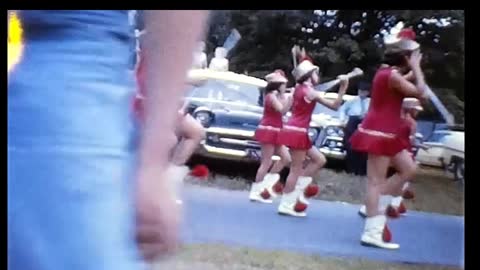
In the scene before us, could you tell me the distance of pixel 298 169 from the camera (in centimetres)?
209

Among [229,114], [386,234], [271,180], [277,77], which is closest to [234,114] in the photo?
[229,114]

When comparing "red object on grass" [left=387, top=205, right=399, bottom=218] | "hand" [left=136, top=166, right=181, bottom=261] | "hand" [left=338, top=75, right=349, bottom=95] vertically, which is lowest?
"red object on grass" [left=387, top=205, right=399, bottom=218]

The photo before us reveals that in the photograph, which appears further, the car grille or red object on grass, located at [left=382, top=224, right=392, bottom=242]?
red object on grass, located at [left=382, top=224, right=392, bottom=242]

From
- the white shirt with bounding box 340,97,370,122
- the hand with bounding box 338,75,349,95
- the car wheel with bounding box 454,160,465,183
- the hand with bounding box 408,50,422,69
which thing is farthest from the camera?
the white shirt with bounding box 340,97,370,122

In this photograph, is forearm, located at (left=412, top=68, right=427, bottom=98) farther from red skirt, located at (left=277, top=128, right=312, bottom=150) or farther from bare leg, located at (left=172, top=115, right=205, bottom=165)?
bare leg, located at (left=172, top=115, right=205, bottom=165)

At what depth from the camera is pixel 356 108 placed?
6.79ft

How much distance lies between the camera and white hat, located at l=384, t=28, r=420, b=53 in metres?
1.58

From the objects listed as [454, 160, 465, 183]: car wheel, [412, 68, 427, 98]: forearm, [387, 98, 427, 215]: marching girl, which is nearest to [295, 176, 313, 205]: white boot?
[387, 98, 427, 215]: marching girl

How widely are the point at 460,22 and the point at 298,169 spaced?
0.82 metres

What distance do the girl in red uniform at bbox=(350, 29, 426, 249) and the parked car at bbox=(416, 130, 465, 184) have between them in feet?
0.27

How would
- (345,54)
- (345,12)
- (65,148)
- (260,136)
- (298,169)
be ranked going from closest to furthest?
(65,148) < (345,12) < (345,54) < (260,136) < (298,169)

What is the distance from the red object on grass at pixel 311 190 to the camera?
2.09m
